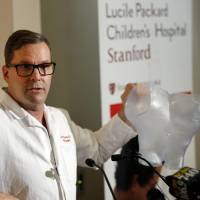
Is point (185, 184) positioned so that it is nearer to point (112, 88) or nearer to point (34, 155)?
point (34, 155)

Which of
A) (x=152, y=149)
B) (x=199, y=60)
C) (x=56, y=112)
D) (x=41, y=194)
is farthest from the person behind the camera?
(x=199, y=60)

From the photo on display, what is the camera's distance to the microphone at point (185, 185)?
3.86 feet

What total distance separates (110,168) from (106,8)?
76 cm

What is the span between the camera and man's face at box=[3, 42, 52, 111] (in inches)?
57.9

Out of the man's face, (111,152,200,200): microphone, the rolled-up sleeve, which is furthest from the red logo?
(111,152,200,200): microphone

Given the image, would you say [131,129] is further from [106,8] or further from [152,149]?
[106,8]

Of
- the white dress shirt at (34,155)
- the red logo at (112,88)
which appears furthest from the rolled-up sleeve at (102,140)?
the red logo at (112,88)

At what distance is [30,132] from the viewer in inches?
60.2

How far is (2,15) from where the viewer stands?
1.99m

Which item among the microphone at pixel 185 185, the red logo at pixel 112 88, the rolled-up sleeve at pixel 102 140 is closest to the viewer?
the microphone at pixel 185 185

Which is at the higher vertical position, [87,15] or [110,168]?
[87,15]

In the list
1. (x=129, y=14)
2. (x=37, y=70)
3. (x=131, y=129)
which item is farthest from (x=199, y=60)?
(x=37, y=70)

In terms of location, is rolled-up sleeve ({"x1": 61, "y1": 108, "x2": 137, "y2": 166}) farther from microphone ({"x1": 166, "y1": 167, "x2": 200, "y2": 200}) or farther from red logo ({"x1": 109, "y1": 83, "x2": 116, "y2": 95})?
microphone ({"x1": 166, "y1": 167, "x2": 200, "y2": 200})

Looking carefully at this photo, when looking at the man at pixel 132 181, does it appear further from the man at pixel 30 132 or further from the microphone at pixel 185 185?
the microphone at pixel 185 185
